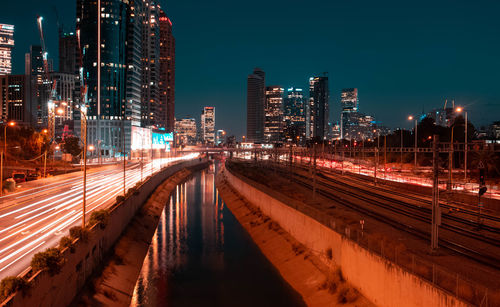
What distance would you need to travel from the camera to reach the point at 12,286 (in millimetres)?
13094

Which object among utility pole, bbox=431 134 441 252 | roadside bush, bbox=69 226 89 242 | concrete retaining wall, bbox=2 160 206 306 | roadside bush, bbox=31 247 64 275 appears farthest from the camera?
roadside bush, bbox=69 226 89 242

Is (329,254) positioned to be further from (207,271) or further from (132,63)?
(132,63)

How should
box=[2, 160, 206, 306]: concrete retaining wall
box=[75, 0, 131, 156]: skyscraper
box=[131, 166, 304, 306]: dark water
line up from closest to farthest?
box=[2, 160, 206, 306]: concrete retaining wall < box=[131, 166, 304, 306]: dark water < box=[75, 0, 131, 156]: skyscraper

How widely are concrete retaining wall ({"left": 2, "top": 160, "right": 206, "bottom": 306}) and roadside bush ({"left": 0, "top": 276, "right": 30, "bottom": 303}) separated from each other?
230 mm

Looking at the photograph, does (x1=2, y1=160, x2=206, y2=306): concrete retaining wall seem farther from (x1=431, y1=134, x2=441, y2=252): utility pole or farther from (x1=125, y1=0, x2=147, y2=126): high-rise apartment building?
(x1=125, y1=0, x2=147, y2=126): high-rise apartment building

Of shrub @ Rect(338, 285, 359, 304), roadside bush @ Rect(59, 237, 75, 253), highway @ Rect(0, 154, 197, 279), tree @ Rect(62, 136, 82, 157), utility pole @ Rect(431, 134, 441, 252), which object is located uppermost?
tree @ Rect(62, 136, 82, 157)

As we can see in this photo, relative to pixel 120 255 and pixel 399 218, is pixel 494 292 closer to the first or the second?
pixel 399 218

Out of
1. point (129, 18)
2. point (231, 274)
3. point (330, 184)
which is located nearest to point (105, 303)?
point (231, 274)

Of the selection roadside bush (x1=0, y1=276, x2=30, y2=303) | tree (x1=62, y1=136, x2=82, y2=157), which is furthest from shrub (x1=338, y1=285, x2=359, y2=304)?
tree (x1=62, y1=136, x2=82, y2=157)

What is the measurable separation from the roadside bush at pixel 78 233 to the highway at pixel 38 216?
1541 millimetres

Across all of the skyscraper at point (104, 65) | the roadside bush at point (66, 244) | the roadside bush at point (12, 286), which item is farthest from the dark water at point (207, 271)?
the skyscraper at point (104, 65)

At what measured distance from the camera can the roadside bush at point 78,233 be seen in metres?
20.9

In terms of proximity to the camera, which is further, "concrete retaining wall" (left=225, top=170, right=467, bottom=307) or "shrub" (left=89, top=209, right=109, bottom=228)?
"shrub" (left=89, top=209, right=109, bottom=228)

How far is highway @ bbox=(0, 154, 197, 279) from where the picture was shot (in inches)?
771
